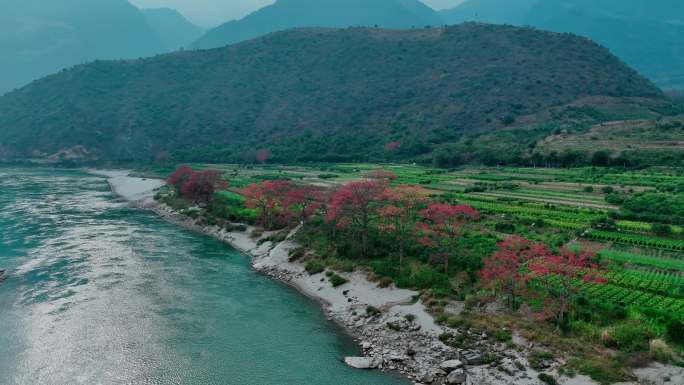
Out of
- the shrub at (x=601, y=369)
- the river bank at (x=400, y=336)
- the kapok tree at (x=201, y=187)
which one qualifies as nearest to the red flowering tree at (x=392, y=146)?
the kapok tree at (x=201, y=187)

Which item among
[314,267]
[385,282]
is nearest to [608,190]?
[385,282]

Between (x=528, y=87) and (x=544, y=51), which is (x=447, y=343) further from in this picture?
(x=544, y=51)

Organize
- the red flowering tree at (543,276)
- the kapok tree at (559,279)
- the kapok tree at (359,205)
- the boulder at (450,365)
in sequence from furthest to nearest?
the kapok tree at (359,205) → the red flowering tree at (543,276) → the kapok tree at (559,279) → the boulder at (450,365)

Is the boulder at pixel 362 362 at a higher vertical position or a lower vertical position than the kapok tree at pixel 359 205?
lower

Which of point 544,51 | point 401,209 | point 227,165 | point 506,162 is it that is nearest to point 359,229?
point 401,209

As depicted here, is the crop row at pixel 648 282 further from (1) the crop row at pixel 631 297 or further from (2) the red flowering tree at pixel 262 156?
→ (2) the red flowering tree at pixel 262 156

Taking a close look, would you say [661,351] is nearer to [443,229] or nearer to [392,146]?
[443,229]

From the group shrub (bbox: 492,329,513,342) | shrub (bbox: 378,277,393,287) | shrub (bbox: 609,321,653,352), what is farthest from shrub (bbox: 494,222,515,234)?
shrub (bbox: 609,321,653,352)
